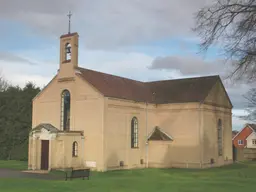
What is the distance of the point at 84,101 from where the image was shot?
34125 mm

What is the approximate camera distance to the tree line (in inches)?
1754

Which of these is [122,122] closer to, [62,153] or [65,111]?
[65,111]

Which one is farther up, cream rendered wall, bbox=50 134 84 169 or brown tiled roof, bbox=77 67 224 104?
brown tiled roof, bbox=77 67 224 104

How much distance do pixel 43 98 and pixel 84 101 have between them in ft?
18.9

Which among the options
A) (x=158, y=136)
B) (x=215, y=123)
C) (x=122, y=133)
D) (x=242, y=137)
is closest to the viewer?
(x=122, y=133)

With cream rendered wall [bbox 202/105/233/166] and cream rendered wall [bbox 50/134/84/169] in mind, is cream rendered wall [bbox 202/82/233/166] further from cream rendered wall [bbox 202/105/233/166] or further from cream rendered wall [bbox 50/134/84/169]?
cream rendered wall [bbox 50/134/84/169]

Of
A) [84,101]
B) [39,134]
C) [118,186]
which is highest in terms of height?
[84,101]

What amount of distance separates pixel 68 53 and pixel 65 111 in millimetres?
5563

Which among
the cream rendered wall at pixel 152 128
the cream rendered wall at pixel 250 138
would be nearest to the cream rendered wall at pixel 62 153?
the cream rendered wall at pixel 152 128

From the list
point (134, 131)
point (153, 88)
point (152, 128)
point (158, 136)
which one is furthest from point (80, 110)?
point (153, 88)

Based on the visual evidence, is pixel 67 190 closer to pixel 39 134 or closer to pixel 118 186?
pixel 118 186

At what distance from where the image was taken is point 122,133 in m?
34.9

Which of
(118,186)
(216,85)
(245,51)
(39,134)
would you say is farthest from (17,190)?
(216,85)

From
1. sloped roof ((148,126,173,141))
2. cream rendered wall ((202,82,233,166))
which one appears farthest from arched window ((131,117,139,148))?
cream rendered wall ((202,82,233,166))
